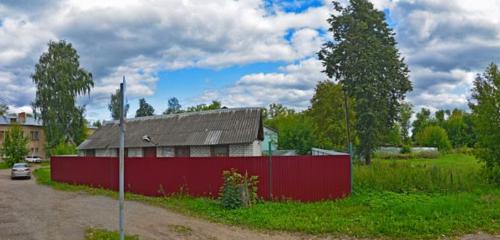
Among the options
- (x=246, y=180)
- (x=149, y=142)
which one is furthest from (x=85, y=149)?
(x=246, y=180)

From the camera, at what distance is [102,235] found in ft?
31.2

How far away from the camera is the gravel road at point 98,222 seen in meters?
9.95

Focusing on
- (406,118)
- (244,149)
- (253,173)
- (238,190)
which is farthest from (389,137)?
(406,118)

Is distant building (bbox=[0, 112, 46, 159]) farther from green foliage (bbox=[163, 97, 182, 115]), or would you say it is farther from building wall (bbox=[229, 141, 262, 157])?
building wall (bbox=[229, 141, 262, 157])

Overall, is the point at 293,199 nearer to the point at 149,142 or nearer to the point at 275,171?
the point at 275,171

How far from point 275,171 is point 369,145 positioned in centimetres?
2007

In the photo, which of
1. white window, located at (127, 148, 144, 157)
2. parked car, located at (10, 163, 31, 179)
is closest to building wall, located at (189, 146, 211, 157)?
white window, located at (127, 148, 144, 157)

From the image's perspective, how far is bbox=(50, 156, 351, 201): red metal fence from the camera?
1422 centimetres

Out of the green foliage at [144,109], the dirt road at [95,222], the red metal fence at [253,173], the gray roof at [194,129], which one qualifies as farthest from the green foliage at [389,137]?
the green foliage at [144,109]

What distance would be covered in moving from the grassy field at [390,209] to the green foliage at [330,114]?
1066 inches

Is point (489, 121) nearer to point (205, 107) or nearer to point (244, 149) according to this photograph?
point (244, 149)

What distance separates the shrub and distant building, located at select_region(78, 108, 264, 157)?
12.6 m

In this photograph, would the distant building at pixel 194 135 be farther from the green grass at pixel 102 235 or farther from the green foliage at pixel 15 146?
the green grass at pixel 102 235

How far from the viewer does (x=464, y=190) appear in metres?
14.4
